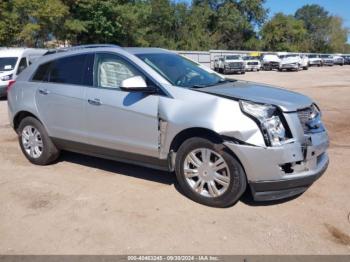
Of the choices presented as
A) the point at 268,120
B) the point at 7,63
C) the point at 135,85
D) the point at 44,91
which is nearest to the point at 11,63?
the point at 7,63

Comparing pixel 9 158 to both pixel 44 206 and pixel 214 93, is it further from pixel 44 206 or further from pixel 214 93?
pixel 214 93

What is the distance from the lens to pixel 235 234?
3.90 m

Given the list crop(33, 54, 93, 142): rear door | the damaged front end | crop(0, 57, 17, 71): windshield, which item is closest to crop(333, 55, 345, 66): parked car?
crop(0, 57, 17, 71): windshield

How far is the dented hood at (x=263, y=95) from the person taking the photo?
429cm

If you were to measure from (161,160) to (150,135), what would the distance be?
0.32 metres

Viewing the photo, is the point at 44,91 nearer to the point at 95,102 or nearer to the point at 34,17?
the point at 95,102

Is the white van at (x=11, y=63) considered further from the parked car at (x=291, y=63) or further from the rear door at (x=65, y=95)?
the parked car at (x=291, y=63)

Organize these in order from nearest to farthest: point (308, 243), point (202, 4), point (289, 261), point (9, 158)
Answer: point (289, 261)
point (308, 243)
point (9, 158)
point (202, 4)

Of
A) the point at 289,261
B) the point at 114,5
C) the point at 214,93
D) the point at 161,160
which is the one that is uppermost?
the point at 114,5

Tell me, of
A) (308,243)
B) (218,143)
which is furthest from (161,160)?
(308,243)

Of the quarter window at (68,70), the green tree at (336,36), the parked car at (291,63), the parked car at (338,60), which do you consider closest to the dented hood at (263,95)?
the quarter window at (68,70)

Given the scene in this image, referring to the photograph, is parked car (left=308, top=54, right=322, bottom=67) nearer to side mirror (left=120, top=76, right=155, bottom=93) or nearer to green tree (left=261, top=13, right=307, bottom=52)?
Answer: green tree (left=261, top=13, right=307, bottom=52)

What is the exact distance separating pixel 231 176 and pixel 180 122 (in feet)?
2.60

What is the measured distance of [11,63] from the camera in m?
15.9
